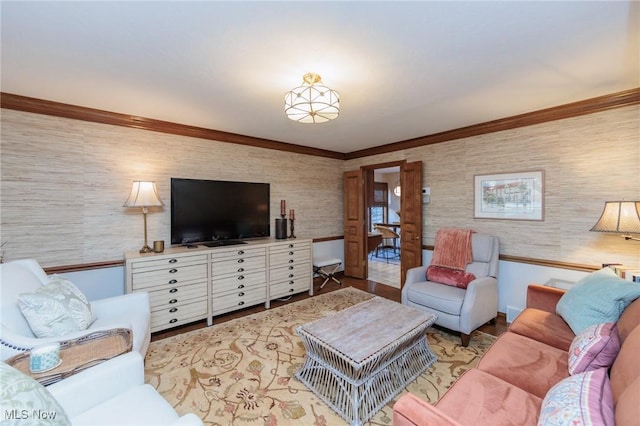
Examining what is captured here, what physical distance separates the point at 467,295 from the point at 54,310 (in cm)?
332

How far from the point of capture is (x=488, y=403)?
50.3 inches

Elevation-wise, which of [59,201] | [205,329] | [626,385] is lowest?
[205,329]

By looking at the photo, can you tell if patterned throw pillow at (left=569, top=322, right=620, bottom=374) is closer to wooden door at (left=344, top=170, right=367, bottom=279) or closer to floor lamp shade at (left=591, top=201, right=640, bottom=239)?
floor lamp shade at (left=591, top=201, right=640, bottom=239)

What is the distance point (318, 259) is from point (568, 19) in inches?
155

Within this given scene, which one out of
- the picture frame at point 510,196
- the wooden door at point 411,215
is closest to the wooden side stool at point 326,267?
the wooden door at point 411,215

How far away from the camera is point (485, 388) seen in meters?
1.37

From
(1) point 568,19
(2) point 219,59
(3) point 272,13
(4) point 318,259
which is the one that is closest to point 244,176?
(4) point 318,259

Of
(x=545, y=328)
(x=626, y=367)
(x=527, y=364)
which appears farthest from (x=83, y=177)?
(x=545, y=328)

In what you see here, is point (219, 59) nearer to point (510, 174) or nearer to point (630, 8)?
point (630, 8)

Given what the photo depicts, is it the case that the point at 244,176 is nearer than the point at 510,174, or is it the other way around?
the point at 510,174

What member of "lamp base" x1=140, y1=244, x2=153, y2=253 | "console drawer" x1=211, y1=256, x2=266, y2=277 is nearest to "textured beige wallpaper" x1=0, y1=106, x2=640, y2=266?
"lamp base" x1=140, y1=244, x2=153, y2=253

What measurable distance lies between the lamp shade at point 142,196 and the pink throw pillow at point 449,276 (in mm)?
3309

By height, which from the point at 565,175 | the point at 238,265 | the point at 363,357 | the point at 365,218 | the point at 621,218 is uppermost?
the point at 565,175

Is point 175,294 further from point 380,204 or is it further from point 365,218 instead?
point 380,204
